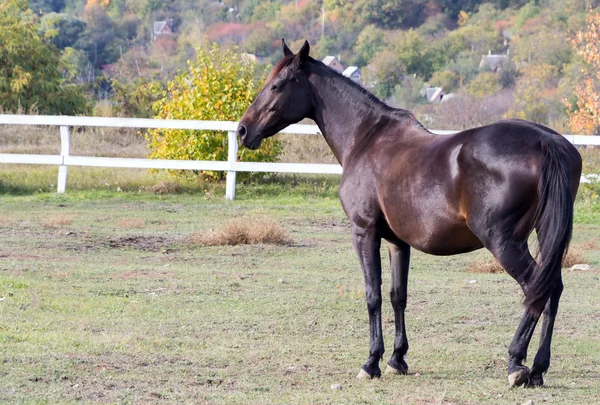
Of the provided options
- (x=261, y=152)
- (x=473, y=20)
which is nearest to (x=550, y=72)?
(x=473, y=20)

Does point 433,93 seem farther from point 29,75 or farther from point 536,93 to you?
point 29,75

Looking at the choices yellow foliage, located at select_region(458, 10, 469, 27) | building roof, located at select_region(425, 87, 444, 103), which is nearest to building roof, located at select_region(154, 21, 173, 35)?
yellow foliage, located at select_region(458, 10, 469, 27)

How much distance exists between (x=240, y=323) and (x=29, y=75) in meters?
20.6

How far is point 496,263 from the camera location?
10.7 meters

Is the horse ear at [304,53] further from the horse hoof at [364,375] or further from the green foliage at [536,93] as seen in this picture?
the green foliage at [536,93]

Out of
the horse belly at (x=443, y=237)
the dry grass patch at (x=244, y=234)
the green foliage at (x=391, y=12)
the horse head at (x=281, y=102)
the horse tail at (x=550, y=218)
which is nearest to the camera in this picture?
the horse tail at (x=550, y=218)

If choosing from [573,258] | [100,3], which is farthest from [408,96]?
[573,258]

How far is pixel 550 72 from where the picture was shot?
8631 cm

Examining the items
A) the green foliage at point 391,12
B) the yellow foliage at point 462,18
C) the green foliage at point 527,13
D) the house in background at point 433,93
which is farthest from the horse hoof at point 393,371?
the yellow foliage at point 462,18

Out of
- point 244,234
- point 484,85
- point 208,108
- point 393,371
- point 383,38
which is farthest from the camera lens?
point 383,38

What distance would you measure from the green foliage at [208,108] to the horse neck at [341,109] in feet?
36.9

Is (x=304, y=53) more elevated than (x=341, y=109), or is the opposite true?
(x=304, y=53)

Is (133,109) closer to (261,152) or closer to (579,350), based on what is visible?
(261,152)

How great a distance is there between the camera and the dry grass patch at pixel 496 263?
1081 centimetres
